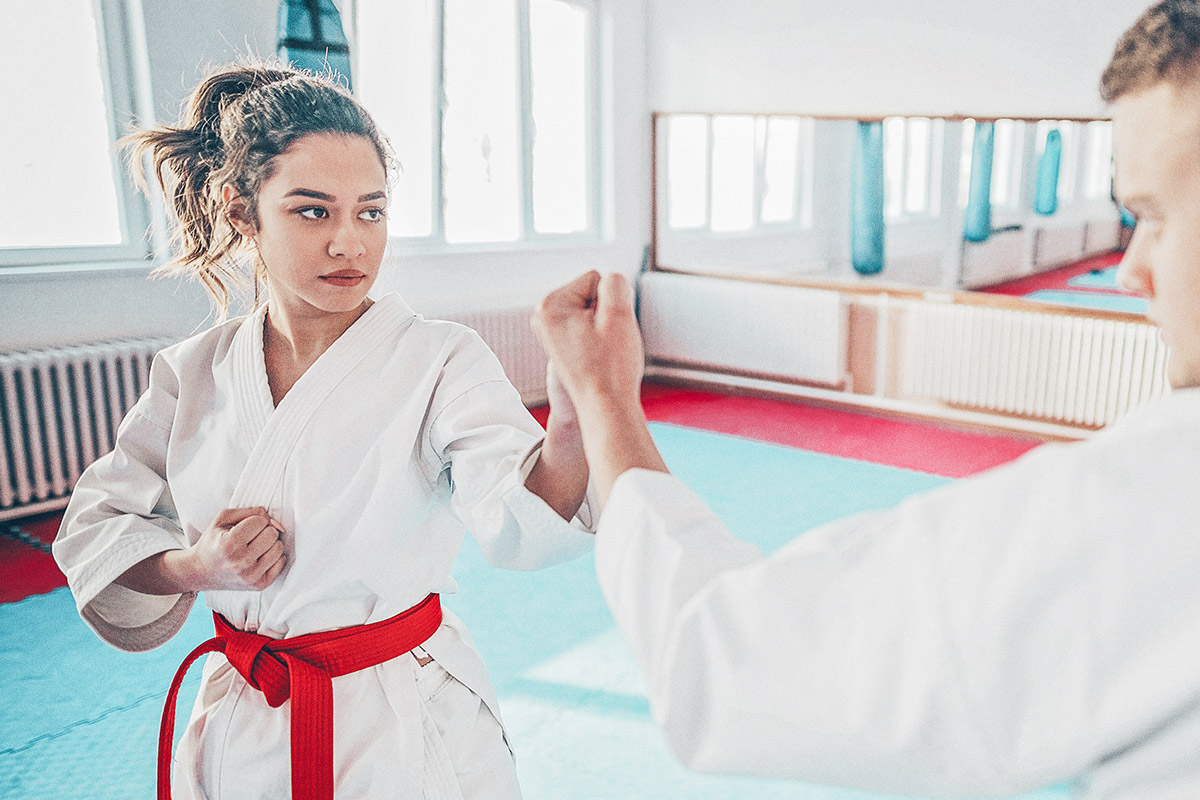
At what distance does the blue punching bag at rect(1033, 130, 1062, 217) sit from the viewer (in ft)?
27.8

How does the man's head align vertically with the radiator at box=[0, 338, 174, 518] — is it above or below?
above

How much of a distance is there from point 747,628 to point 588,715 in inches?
83.4

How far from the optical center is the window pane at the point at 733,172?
875cm

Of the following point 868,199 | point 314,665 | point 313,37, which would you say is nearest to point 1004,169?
point 868,199

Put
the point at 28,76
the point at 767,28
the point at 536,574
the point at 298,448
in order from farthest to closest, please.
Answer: the point at 767,28 → the point at 28,76 → the point at 536,574 → the point at 298,448

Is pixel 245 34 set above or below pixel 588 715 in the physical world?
above

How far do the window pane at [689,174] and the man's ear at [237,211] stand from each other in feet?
24.4

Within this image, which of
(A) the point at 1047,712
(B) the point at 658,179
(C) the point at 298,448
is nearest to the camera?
(A) the point at 1047,712

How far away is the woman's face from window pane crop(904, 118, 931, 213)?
9293 mm

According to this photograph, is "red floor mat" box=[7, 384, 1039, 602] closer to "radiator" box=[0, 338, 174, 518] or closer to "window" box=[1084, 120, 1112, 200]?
"radiator" box=[0, 338, 174, 518]

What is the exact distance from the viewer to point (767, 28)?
616 centimetres

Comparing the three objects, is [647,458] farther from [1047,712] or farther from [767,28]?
[767,28]

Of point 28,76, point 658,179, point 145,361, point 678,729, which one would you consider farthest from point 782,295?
point 678,729

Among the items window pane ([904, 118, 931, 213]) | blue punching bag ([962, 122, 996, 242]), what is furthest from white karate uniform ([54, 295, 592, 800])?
window pane ([904, 118, 931, 213])
